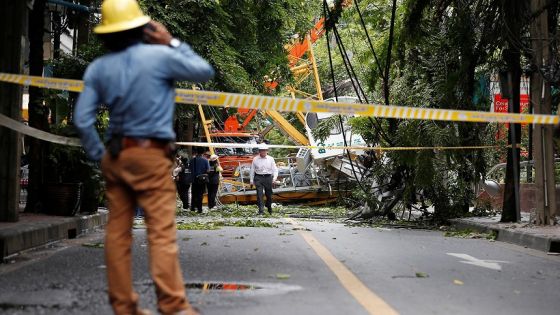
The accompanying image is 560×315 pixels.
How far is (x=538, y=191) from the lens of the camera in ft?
44.3

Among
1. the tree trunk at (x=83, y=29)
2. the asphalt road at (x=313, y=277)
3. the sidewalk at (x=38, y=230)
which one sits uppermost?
the tree trunk at (x=83, y=29)

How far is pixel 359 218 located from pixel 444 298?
11.9 m

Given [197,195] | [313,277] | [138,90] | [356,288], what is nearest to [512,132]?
[313,277]

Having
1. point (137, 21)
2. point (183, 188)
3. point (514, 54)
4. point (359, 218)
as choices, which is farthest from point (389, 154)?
point (137, 21)

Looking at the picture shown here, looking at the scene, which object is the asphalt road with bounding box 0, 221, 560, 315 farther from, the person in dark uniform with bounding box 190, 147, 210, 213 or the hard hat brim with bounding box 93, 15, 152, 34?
the person in dark uniform with bounding box 190, 147, 210, 213

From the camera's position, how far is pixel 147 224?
4.73 meters

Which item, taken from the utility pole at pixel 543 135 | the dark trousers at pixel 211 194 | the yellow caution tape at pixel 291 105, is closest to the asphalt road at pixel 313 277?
the yellow caution tape at pixel 291 105

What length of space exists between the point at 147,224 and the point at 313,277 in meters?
2.88

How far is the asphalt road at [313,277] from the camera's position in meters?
5.80

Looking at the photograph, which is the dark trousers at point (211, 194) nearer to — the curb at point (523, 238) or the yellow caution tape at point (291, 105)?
the curb at point (523, 238)

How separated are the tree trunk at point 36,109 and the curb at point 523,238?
813 centimetres

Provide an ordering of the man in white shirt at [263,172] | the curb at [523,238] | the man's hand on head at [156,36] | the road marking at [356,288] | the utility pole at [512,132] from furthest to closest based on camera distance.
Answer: the man in white shirt at [263,172]
the utility pole at [512,132]
the curb at [523,238]
the road marking at [356,288]
the man's hand on head at [156,36]

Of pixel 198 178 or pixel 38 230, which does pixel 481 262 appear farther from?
pixel 198 178

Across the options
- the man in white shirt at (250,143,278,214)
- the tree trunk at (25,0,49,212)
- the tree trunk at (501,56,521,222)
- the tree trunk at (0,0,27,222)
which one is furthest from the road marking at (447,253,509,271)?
the man in white shirt at (250,143,278,214)
